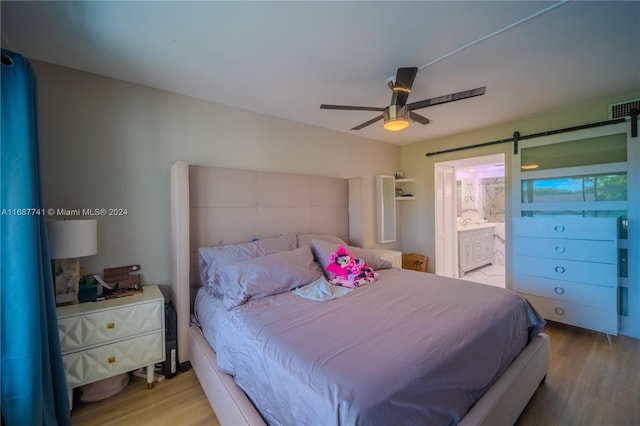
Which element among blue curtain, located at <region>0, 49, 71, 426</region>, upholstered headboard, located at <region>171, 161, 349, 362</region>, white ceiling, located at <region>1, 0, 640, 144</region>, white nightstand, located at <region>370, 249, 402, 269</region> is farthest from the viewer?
white nightstand, located at <region>370, 249, 402, 269</region>

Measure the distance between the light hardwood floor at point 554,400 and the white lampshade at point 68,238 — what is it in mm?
1058

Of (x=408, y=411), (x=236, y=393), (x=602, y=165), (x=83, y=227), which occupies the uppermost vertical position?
(x=602, y=165)

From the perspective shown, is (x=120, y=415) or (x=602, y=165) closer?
(x=120, y=415)

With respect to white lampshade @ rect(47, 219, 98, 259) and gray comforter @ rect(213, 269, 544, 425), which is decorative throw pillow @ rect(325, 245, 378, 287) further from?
white lampshade @ rect(47, 219, 98, 259)

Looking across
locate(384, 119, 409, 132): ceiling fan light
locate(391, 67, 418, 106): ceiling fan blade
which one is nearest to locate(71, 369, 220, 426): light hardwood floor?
locate(384, 119, 409, 132): ceiling fan light

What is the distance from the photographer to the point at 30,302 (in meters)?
1.24

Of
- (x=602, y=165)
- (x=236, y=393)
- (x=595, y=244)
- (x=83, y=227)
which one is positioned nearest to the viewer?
(x=236, y=393)

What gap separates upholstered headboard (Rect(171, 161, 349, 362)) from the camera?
2.08 m

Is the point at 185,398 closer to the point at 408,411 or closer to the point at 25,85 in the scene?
the point at 408,411

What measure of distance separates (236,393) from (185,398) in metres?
0.77

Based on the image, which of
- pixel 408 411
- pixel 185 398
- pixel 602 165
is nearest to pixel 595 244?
pixel 602 165

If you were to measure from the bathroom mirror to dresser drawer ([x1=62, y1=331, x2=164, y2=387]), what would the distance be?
306 cm

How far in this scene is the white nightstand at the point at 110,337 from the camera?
5.37ft

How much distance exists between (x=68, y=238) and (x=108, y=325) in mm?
625
